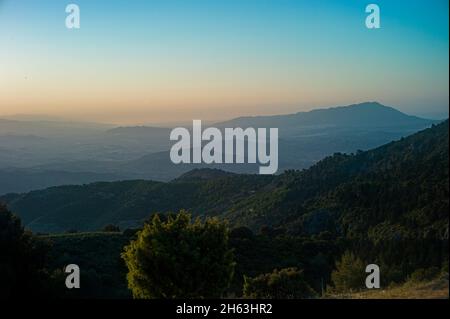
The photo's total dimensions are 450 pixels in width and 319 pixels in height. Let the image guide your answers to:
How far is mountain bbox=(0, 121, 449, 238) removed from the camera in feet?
95.6

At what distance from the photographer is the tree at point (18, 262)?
42.1ft

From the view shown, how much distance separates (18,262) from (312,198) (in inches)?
1500

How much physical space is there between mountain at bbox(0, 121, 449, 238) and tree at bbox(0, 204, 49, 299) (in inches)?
675

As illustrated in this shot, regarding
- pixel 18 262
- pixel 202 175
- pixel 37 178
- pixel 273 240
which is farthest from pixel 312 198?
pixel 37 178

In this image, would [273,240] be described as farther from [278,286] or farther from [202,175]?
[202,175]

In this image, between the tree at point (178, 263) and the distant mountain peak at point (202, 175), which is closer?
the tree at point (178, 263)

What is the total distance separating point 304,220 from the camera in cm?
4144

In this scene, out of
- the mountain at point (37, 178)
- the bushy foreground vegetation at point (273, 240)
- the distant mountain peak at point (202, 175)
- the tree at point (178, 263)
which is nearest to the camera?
the tree at point (178, 263)

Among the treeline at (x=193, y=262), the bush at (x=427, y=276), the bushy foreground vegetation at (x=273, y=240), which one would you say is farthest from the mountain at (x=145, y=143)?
the bush at (x=427, y=276)

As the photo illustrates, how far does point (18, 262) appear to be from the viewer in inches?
Answer: 560

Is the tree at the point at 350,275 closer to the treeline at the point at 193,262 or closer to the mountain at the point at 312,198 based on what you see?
the treeline at the point at 193,262

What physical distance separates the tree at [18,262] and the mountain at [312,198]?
675 inches
